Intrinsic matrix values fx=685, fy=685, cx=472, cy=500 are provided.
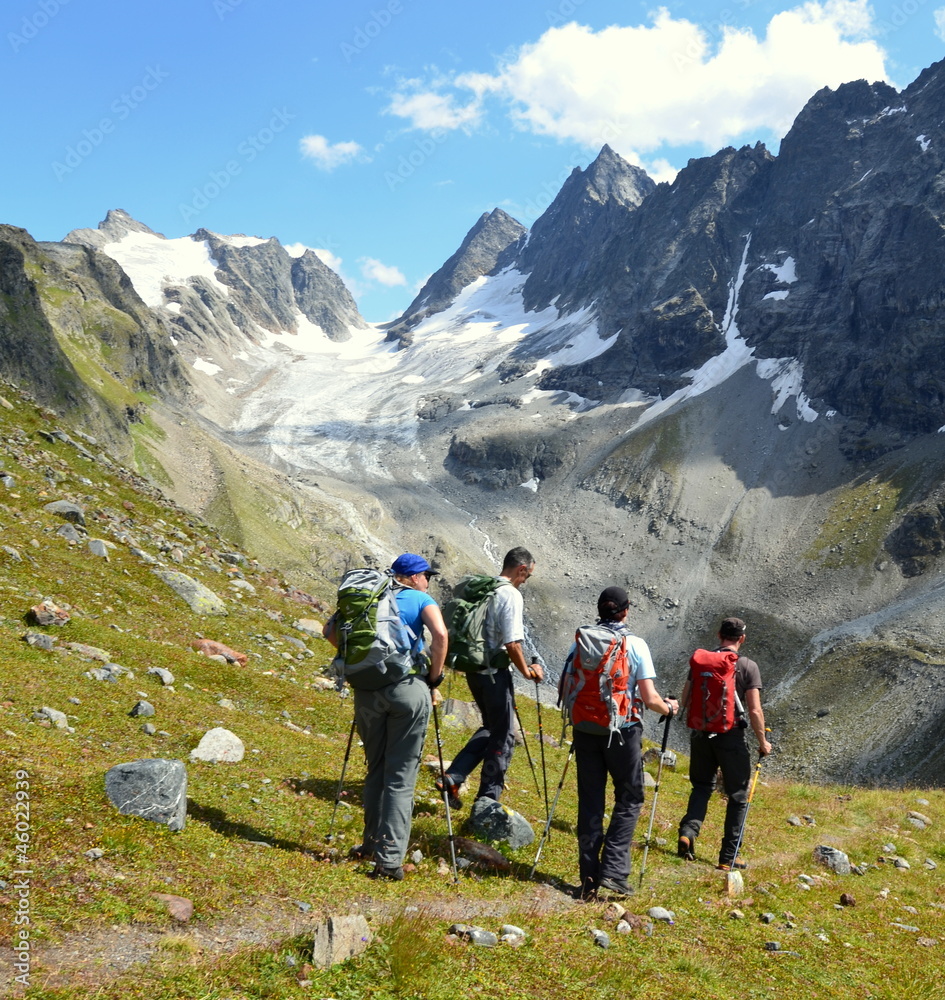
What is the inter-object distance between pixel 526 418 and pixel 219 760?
505ft

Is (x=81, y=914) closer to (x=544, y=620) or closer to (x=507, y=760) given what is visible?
(x=507, y=760)

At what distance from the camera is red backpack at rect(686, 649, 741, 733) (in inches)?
430

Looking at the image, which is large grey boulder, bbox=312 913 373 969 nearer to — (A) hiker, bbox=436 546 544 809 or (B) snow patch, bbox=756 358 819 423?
(A) hiker, bbox=436 546 544 809

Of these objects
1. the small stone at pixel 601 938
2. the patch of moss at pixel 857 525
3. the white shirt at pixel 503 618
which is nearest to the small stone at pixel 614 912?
the small stone at pixel 601 938

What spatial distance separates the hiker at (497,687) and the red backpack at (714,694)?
282 cm

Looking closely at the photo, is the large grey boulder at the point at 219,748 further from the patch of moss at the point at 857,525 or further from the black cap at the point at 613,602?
the patch of moss at the point at 857,525

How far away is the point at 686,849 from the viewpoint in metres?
11.2

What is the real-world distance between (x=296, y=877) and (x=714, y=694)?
6.98m

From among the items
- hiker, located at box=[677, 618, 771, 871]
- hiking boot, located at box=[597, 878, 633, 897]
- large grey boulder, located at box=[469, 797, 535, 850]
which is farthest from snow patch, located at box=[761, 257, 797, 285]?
hiking boot, located at box=[597, 878, 633, 897]

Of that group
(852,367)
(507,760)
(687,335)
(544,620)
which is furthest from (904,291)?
(507,760)

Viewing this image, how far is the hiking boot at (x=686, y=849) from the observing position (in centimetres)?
1116

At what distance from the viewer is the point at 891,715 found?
59625mm

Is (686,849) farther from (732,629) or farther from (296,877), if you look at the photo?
(296,877)

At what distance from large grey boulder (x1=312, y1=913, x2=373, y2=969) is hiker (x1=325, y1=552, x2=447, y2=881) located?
210 cm
